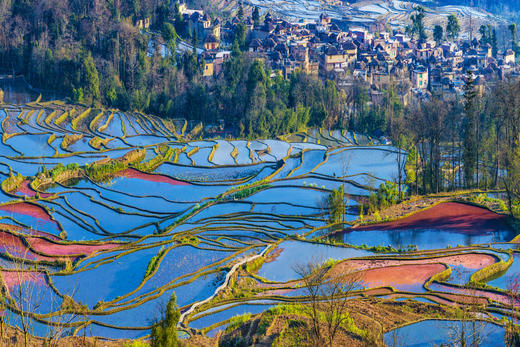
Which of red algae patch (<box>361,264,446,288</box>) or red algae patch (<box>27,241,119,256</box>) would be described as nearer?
red algae patch (<box>361,264,446,288</box>)

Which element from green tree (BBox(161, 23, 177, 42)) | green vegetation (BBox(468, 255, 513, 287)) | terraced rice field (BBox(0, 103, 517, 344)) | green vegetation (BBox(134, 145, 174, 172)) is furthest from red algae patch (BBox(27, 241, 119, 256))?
green tree (BBox(161, 23, 177, 42))

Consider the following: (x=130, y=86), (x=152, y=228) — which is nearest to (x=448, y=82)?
(x=130, y=86)

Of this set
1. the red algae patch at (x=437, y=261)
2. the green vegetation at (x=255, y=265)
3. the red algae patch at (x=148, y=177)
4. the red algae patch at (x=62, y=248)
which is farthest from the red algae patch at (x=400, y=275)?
the red algae patch at (x=148, y=177)

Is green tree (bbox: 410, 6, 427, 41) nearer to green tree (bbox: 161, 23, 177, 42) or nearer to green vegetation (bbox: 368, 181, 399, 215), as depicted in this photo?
green tree (bbox: 161, 23, 177, 42)

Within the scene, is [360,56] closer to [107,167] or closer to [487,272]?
[107,167]

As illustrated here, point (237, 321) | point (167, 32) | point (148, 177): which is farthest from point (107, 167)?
point (167, 32)

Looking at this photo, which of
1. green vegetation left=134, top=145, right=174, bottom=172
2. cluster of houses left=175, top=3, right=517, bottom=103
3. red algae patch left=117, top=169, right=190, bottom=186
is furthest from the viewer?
cluster of houses left=175, top=3, right=517, bottom=103
